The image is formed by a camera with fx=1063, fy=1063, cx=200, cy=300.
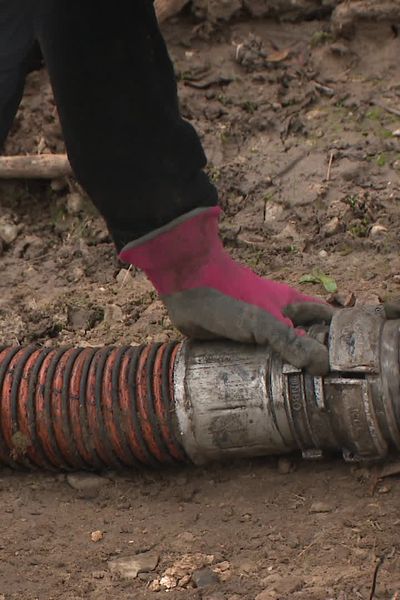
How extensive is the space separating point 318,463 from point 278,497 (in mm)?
166

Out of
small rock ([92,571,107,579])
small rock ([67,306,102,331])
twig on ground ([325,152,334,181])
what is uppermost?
twig on ground ([325,152,334,181])

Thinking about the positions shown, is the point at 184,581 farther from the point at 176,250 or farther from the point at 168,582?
the point at 176,250

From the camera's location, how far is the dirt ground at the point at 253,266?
2492 mm

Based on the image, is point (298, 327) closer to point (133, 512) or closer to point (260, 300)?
point (260, 300)

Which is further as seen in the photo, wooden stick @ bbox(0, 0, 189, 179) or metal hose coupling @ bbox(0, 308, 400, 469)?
wooden stick @ bbox(0, 0, 189, 179)

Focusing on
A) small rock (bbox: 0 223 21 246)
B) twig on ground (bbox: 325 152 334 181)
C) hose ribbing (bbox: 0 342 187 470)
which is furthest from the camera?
small rock (bbox: 0 223 21 246)

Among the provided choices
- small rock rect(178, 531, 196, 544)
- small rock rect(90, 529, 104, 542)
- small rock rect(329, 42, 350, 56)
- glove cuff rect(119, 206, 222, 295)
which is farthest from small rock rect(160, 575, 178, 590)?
small rock rect(329, 42, 350, 56)

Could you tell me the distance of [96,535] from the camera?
8.77 ft

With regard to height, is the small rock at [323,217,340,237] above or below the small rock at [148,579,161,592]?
above

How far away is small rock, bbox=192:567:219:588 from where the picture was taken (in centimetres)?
243

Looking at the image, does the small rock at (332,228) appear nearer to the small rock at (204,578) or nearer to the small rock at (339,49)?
the small rock at (339,49)

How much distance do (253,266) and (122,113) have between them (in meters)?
1.26

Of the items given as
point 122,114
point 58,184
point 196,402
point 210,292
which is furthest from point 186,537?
point 58,184

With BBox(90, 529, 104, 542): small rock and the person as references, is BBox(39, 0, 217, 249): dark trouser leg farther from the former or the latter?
BBox(90, 529, 104, 542): small rock
